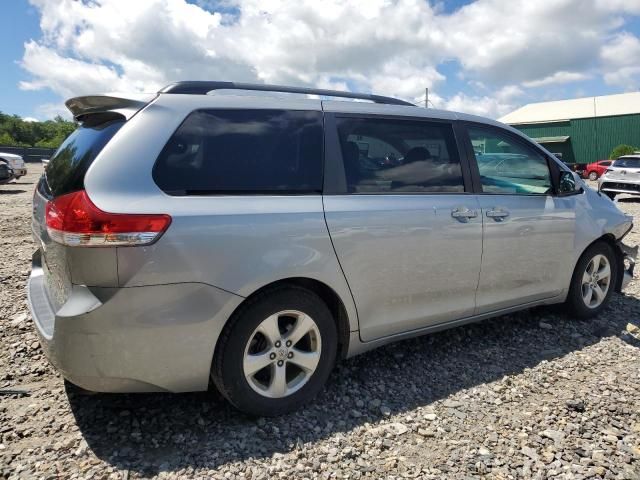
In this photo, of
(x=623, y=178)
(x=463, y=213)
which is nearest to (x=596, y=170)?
(x=623, y=178)

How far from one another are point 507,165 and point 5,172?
52.0 ft

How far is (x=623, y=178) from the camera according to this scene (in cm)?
1568

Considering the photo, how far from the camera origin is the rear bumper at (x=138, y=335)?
225 cm

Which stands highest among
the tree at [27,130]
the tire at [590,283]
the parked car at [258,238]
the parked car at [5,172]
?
the tree at [27,130]

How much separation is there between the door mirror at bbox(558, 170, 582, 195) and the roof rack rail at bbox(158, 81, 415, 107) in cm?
149

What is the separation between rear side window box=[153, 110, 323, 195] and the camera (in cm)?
243

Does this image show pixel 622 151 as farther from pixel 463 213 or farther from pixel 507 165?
pixel 463 213

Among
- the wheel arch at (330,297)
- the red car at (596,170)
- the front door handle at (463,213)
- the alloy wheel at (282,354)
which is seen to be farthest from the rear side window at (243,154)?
the red car at (596,170)

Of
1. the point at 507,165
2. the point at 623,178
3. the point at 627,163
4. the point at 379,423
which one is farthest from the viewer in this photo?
the point at 627,163

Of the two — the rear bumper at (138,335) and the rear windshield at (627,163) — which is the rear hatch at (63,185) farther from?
the rear windshield at (627,163)

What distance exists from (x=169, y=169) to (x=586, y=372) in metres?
Result: 3.09

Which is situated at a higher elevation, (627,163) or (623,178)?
(627,163)

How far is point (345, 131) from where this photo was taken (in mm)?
2980

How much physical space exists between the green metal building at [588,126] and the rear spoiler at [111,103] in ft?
140
